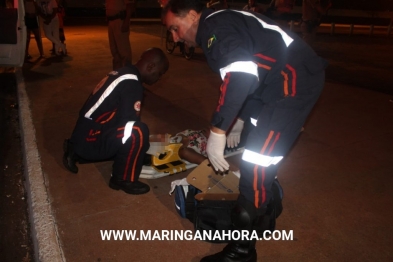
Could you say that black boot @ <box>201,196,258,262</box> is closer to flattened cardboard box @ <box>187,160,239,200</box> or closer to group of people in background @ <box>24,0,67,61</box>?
flattened cardboard box @ <box>187,160,239,200</box>

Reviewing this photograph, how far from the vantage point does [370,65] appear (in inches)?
394

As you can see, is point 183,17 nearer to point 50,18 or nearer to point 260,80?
point 260,80

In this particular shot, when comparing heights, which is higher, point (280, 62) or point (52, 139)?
point (280, 62)

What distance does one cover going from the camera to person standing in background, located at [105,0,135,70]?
6.57 meters

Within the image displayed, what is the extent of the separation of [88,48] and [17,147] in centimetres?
749

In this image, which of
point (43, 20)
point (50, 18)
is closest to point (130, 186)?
point (50, 18)

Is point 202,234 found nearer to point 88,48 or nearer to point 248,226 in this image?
point 248,226

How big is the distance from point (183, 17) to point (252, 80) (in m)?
0.61

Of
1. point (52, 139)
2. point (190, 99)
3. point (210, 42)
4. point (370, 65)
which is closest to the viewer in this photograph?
point (210, 42)

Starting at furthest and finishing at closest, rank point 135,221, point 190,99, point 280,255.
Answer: point 190,99 → point 135,221 → point 280,255

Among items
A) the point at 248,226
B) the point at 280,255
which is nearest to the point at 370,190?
the point at 280,255

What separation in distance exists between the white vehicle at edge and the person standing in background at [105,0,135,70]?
1.80 meters

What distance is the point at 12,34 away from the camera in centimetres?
698

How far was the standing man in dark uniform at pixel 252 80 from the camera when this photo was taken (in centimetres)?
201
